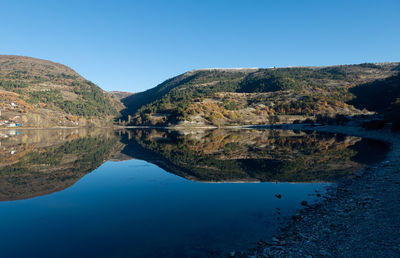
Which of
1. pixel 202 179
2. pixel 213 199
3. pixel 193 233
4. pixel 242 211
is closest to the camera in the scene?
pixel 193 233

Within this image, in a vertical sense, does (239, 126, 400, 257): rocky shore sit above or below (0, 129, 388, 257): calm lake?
above

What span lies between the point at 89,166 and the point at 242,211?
20572mm

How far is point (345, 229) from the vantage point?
9.50 meters

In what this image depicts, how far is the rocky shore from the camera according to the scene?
26.0ft

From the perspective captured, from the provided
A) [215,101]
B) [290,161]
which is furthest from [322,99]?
[290,161]

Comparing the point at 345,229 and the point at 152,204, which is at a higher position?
the point at 345,229

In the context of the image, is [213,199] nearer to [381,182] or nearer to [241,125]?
[381,182]

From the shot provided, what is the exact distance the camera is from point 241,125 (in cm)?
14912

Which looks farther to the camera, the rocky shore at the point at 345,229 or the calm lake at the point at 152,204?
the calm lake at the point at 152,204

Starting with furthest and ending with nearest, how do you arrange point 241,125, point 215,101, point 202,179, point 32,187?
point 215,101 < point 241,125 < point 202,179 < point 32,187

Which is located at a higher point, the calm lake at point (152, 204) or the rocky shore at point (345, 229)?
the rocky shore at point (345, 229)

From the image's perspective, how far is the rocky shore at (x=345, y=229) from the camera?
7918mm

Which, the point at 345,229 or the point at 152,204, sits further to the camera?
the point at 152,204

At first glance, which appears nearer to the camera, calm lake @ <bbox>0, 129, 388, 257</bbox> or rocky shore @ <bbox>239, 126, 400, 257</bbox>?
rocky shore @ <bbox>239, 126, 400, 257</bbox>
